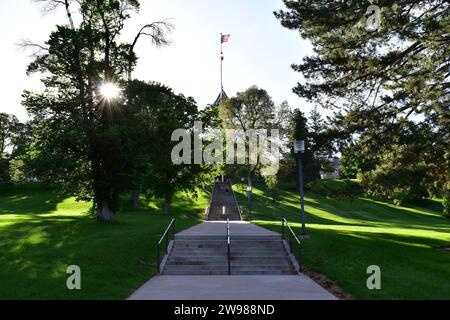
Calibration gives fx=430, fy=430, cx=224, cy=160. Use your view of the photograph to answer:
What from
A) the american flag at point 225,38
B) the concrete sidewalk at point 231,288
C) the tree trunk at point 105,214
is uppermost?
the american flag at point 225,38

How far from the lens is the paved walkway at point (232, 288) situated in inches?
417

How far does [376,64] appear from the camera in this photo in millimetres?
18750

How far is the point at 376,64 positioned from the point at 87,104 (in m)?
17.6

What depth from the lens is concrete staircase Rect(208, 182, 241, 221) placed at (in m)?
44.8

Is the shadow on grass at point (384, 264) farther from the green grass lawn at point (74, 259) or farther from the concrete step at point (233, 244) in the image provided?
the green grass lawn at point (74, 259)

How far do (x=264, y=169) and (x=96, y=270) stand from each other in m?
51.5

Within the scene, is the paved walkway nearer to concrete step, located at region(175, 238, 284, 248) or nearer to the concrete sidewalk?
the concrete sidewalk

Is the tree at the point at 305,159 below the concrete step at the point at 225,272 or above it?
above

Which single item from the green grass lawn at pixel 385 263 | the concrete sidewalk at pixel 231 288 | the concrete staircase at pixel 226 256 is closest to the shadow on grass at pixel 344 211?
the green grass lawn at pixel 385 263

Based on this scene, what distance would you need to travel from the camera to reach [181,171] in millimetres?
43281

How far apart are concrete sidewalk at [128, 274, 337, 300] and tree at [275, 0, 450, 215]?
9.54 meters

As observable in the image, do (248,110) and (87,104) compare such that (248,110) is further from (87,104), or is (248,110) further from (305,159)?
(87,104)

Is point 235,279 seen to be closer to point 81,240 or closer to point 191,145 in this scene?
point 81,240
